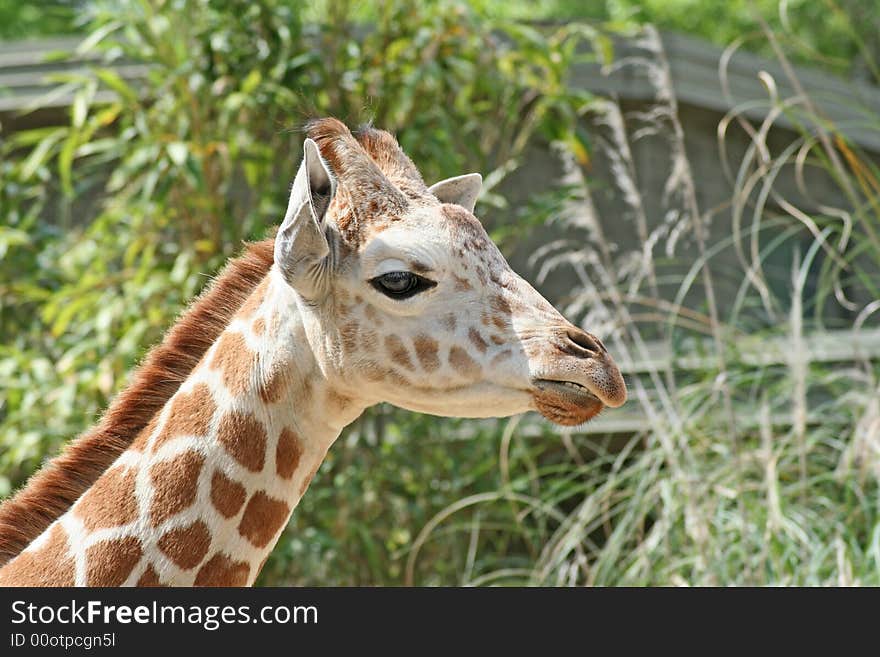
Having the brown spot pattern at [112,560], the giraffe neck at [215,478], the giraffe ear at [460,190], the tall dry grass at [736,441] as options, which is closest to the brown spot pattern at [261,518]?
the giraffe neck at [215,478]

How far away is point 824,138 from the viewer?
426cm

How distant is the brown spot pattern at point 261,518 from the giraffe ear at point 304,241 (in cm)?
46

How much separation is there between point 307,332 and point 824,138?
2444 mm

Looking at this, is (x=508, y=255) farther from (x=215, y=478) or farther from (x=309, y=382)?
(x=215, y=478)

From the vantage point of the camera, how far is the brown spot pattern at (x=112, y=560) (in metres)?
2.52

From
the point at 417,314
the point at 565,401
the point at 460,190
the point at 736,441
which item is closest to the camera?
the point at 565,401

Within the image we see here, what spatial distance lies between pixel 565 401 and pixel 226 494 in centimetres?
76

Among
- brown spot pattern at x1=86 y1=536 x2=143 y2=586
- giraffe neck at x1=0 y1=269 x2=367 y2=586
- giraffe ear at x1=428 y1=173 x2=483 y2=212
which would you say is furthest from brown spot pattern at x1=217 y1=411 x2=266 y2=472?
giraffe ear at x1=428 y1=173 x2=483 y2=212

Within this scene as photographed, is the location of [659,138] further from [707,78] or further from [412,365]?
[412,365]

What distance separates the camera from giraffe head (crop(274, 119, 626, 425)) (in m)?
2.49

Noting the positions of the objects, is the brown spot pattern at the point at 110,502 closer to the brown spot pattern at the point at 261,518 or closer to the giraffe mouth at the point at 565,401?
the brown spot pattern at the point at 261,518

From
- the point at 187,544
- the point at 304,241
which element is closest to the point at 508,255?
the point at 304,241

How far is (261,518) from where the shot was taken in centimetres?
262

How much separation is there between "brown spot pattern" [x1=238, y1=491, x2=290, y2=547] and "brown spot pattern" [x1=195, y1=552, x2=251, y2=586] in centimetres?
6
